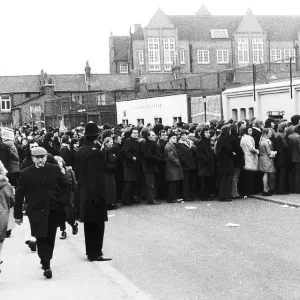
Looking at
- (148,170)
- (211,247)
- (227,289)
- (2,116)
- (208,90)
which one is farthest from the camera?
(2,116)

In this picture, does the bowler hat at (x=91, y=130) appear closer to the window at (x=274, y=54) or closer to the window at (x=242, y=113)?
the window at (x=242, y=113)

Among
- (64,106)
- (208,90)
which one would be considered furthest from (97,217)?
(64,106)

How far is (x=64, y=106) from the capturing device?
2085 inches

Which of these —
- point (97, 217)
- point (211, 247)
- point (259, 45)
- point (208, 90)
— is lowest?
point (211, 247)

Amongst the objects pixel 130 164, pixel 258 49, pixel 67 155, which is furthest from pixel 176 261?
pixel 258 49

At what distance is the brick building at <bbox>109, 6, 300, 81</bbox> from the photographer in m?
90.8

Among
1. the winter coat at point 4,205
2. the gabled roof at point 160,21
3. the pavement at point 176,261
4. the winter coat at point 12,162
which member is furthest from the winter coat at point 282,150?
the gabled roof at point 160,21

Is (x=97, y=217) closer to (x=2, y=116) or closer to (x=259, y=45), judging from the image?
(x=2, y=116)

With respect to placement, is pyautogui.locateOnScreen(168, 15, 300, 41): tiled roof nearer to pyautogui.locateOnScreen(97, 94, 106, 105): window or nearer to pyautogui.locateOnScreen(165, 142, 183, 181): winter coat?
pyautogui.locateOnScreen(97, 94, 106, 105): window

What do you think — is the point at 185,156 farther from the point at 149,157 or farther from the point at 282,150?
the point at 282,150

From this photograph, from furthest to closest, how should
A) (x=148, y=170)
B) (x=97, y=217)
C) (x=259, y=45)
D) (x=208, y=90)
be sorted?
(x=259, y=45) → (x=208, y=90) → (x=148, y=170) → (x=97, y=217)

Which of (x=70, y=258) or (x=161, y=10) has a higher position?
(x=161, y=10)

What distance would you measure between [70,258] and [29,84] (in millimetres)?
79417

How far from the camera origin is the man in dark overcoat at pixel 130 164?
698 inches
